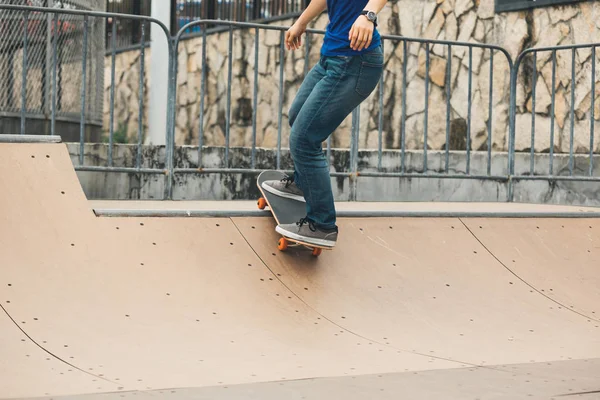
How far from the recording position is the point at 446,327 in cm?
506

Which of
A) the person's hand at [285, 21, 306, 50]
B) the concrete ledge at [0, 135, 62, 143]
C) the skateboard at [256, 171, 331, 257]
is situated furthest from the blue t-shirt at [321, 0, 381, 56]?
the concrete ledge at [0, 135, 62, 143]

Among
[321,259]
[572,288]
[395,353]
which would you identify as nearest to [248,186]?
[321,259]

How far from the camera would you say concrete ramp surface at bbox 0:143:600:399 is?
3.89m

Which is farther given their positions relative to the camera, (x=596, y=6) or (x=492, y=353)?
(x=596, y=6)

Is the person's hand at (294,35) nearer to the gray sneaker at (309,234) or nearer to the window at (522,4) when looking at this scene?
the gray sneaker at (309,234)

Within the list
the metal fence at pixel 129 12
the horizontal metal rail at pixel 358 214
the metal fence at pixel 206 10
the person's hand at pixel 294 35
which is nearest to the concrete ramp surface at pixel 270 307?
the horizontal metal rail at pixel 358 214

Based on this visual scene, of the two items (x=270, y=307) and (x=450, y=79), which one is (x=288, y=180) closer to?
(x=270, y=307)

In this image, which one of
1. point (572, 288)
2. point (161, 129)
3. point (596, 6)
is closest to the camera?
point (572, 288)

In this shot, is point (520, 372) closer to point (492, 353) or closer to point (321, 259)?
point (492, 353)

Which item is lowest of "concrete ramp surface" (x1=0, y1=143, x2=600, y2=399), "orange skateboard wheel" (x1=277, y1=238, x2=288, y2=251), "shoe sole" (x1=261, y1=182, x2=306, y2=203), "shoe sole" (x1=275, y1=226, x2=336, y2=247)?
"concrete ramp surface" (x1=0, y1=143, x2=600, y2=399)

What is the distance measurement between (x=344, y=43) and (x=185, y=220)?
1368 millimetres

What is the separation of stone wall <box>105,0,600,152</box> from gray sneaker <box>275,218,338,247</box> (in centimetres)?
356

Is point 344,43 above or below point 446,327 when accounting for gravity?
above

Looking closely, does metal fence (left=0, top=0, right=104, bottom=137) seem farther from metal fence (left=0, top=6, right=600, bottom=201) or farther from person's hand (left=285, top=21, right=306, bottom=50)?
person's hand (left=285, top=21, right=306, bottom=50)
